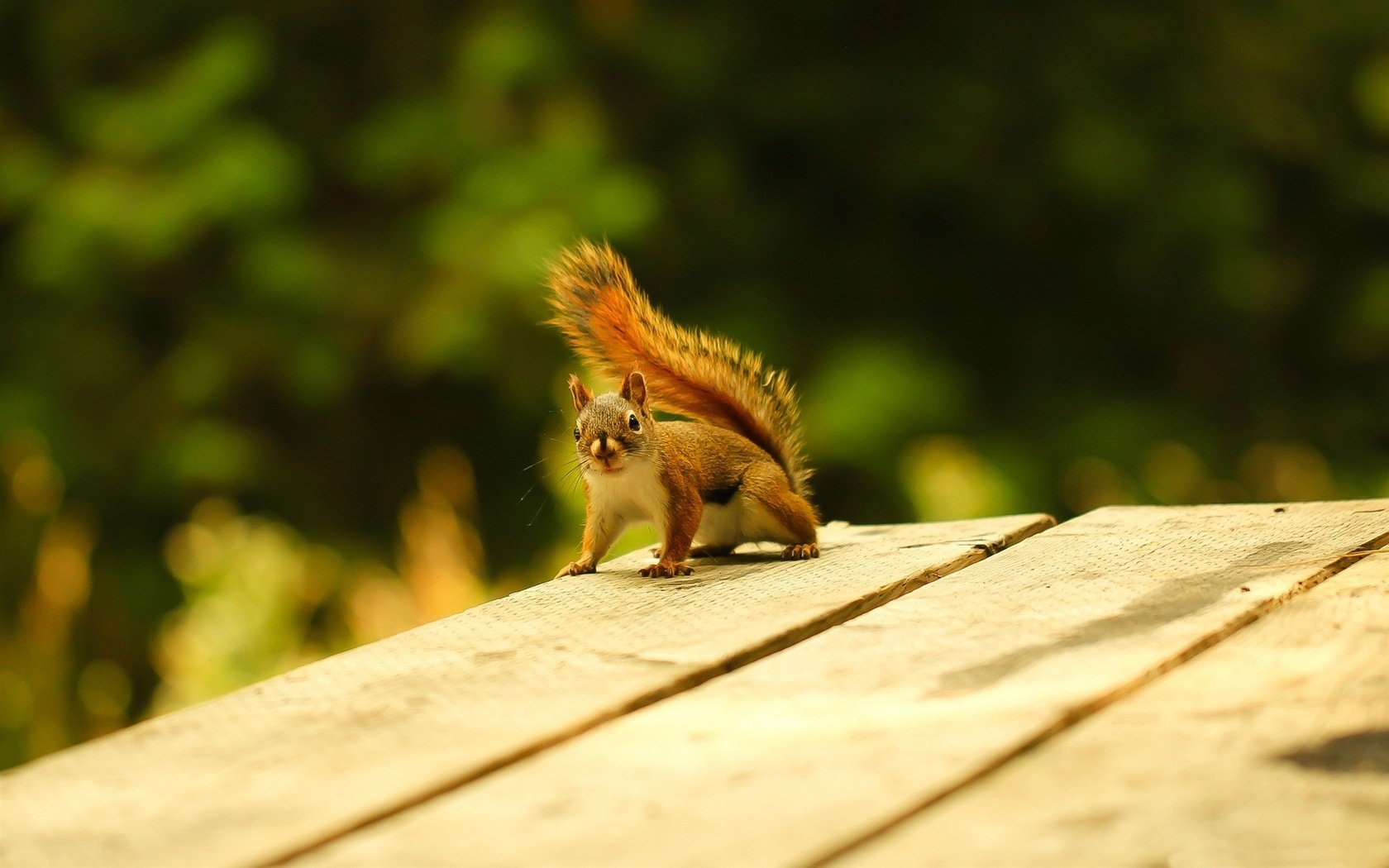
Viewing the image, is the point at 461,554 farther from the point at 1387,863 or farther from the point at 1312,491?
the point at 1387,863

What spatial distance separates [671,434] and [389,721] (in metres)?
0.72

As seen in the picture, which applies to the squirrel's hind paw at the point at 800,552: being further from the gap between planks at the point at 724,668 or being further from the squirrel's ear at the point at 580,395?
the squirrel's ear at the point at 580,395

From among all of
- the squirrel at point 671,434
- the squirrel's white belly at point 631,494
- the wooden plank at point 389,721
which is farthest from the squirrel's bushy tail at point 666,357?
the wooden plank at point 389,721

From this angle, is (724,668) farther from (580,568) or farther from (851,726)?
(580,568)

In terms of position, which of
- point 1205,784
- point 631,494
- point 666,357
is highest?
point 666,357

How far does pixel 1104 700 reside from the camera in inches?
27.0

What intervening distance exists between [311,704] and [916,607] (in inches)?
14.4

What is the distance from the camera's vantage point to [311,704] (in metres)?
0.76

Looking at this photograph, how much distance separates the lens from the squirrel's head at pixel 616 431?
4.36ft

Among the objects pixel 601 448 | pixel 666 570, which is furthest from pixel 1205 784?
pixel 601 448

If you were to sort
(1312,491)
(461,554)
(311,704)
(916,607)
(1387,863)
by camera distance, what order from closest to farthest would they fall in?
1. (1387,863)
2. (311,704)
3. (916,607)
4. (461,554)
5. (1312,491)

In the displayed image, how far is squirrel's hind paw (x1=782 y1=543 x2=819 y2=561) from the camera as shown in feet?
4.14

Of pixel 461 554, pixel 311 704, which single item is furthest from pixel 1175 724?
pixel 461 554

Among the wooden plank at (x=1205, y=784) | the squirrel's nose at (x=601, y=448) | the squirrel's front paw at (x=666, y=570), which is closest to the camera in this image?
the wooden plank at (x=1205, y=784)
